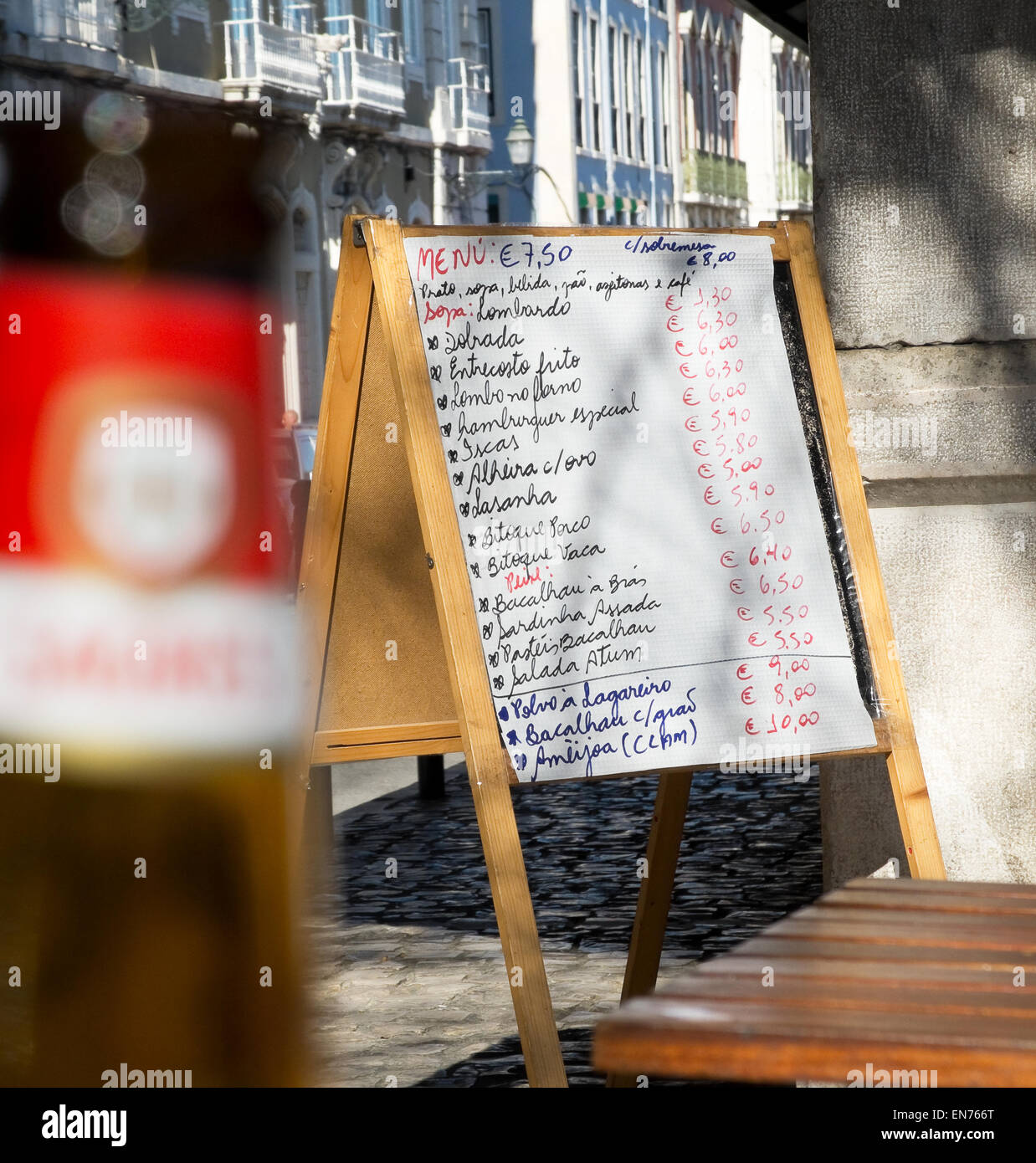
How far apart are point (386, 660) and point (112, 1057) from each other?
5.21ft

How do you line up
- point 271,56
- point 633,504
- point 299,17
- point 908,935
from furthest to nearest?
point 299,17 < point 271,56 < point 633,504 < point 908,935

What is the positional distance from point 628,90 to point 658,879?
4470cm

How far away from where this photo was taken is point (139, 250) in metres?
1.81

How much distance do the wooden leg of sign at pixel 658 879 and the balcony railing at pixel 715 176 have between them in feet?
157

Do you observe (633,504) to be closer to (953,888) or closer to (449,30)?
(953,888)

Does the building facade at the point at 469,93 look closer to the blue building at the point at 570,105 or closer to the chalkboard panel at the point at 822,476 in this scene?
the blue building at the point at 570,105

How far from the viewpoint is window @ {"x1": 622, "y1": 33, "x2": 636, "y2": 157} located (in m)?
46.1

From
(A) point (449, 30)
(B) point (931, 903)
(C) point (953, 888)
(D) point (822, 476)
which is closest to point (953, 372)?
(D) point (822, 476)

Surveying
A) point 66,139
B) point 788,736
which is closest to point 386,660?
point 788,736

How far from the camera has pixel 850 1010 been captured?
6.29ft

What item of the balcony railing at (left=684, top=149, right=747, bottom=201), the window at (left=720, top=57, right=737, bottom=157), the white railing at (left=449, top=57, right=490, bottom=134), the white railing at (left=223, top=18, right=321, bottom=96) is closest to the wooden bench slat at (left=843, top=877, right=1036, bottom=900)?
the white railing at (left=223, top=18, right=321, bottom=96)

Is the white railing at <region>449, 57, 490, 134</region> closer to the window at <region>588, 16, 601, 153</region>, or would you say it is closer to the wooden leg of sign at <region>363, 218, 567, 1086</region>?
the window at <region>588, 16, 601, 153</region>

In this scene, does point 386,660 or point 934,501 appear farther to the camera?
point 934,501
